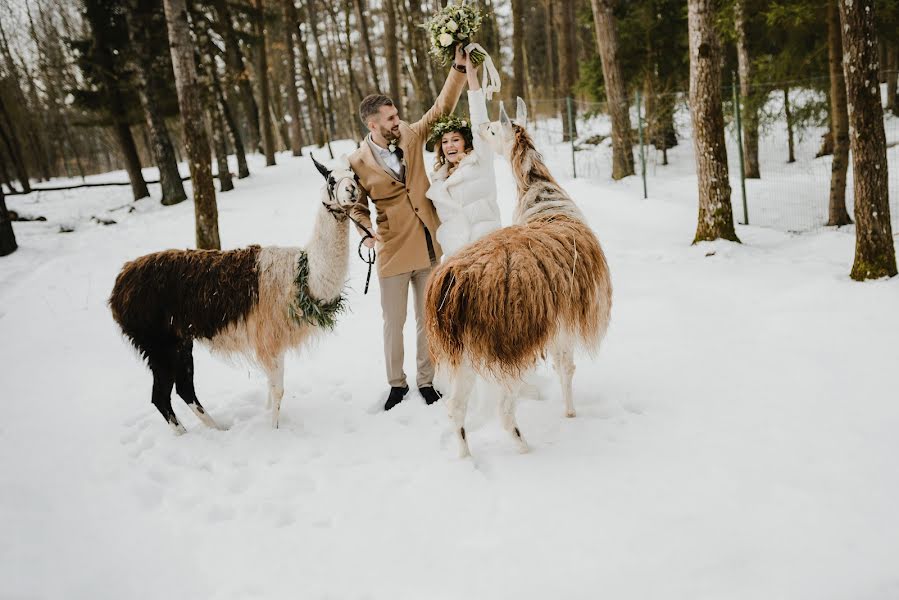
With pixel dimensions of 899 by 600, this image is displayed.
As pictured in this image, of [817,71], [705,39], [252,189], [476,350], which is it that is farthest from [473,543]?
[252,189]

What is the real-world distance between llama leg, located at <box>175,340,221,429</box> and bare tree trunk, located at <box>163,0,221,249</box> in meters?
3.38

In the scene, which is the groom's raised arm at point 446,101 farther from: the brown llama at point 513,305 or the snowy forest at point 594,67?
the brown llama at point 513,305

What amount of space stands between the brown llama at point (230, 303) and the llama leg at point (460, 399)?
1071mm

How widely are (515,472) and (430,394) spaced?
3.46 feet

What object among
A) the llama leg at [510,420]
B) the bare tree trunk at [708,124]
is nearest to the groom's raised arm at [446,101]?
the llama leg at [510,420]

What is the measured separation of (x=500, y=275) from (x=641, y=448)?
1.20 metres

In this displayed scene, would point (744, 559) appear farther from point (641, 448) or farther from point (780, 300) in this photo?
point (780, 300)

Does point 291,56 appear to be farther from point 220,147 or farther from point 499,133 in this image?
point 499,133

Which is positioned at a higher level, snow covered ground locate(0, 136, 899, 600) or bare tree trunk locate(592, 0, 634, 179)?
bare tree trunk locate(592, 0, 634, 179)

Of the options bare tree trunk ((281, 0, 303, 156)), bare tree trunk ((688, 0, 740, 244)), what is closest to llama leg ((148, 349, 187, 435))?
bare tree trunk ((688, 0, 740, 244))

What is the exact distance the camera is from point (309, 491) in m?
2.72

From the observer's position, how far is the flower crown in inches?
128

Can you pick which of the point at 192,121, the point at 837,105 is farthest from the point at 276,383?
the point at 837,105

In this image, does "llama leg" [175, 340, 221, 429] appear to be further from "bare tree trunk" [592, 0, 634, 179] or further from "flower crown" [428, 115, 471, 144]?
"bare tree trunk" [592, 0, 634, 179]
